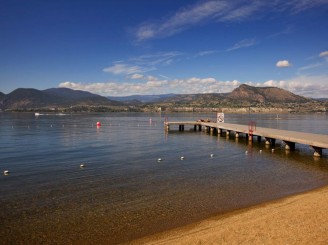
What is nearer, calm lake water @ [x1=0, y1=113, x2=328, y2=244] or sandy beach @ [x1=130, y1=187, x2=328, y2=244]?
sandy beach @ [x1=130, y1=187, x2=328, y2=244]

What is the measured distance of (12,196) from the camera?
1819cm

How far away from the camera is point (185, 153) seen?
34.8 m

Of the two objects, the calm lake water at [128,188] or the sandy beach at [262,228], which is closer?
the sandy beach at [262,228]

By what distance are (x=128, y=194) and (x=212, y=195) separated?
15.9ft

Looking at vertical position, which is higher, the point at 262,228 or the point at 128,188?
the point at 262,228

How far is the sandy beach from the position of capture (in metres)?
11.1

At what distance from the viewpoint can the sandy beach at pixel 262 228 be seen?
11133mm

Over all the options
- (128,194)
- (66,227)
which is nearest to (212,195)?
(128,194)

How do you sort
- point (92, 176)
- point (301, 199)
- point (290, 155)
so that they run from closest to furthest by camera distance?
point (301, 199)
point (92, 176)
point (290, 155)

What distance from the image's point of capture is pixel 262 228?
480 inches

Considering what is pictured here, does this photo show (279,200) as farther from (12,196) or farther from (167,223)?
(12,196)

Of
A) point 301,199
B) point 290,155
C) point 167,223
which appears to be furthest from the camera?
point 290,155

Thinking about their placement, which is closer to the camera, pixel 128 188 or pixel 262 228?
pixel 262 228

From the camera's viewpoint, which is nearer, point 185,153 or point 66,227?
point 66,227
